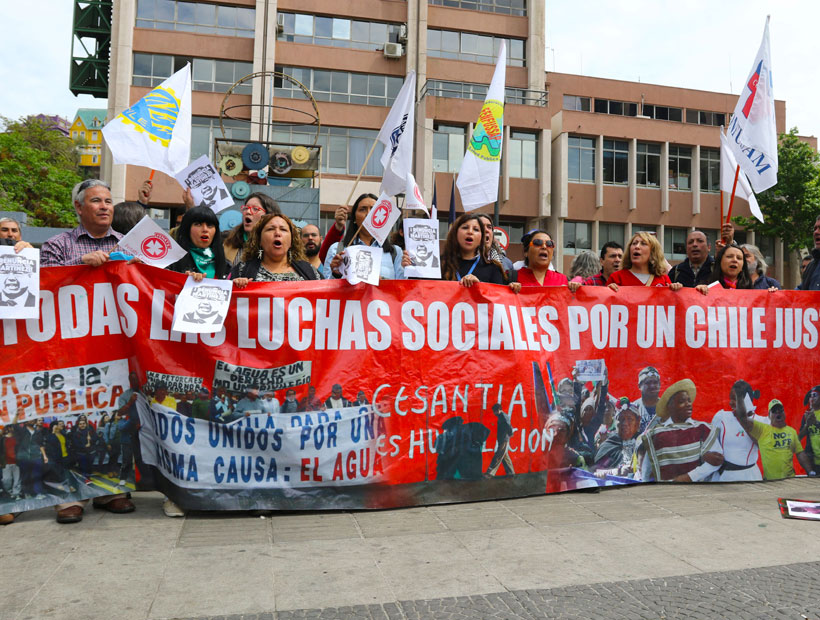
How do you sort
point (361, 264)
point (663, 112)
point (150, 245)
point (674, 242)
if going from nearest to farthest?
point (150, 245) → point (361, 264) → point (674, 242) → point (663, 112)

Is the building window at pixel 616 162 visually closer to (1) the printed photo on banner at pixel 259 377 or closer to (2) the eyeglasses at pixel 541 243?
(2) the eyeglasses at pixel 541 243

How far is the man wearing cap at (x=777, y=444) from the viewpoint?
560cm

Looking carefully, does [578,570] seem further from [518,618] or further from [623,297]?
[623,297]

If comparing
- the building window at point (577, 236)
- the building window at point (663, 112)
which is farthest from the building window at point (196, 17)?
the building window at point (663, 112)


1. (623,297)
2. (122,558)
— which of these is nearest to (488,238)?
(623,297)

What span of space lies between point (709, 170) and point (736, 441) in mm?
34051

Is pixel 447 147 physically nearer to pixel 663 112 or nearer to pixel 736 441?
pixel 663 112

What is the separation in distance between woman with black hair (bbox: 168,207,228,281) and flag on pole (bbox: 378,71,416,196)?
137cm

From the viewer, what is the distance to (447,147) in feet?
104

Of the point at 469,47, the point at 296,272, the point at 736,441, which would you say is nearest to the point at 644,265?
the point at 736,441

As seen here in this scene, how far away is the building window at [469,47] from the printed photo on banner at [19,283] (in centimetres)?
3146

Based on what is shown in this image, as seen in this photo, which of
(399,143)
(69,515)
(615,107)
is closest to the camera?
(69,515)

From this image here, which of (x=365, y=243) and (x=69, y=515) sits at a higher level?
(x=365, y=243)

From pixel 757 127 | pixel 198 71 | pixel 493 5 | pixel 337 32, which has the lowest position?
pixel 757 127
